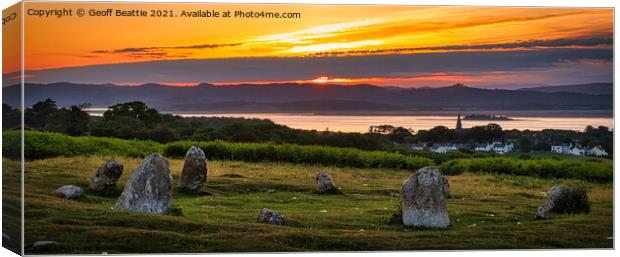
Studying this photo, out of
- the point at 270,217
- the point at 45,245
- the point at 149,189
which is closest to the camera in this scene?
the point at 45,245

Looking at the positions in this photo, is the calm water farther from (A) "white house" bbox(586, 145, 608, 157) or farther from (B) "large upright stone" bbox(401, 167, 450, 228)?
(B) "large upright stone" bbox(401, 167, 450, 228)

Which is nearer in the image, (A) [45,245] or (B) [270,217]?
(A) [45,245]

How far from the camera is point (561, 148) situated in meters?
39.3

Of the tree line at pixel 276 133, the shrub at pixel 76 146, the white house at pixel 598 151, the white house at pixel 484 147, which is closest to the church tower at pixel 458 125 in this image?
the tree line at pixel 276 133

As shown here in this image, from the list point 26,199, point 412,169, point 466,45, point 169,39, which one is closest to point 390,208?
point 412,169

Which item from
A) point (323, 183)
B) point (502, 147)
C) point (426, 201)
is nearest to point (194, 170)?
point (323, 183)

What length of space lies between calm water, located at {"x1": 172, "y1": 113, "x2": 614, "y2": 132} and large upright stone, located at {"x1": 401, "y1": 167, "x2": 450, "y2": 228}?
279 centimetres

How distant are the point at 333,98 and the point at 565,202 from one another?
7.32m

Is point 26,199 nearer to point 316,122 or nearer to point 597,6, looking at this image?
point 316,122

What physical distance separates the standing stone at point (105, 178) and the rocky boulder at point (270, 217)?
544 centimetres

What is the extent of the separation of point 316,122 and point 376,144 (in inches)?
90.1

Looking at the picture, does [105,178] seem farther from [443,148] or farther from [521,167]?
[521,167]

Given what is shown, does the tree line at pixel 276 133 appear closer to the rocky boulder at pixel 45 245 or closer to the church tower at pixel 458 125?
the church tower at pixel 458 125

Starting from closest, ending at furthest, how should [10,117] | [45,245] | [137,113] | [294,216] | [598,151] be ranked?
[45,245] → [10,117] → [294,216] → [137,113] → [598,151]
